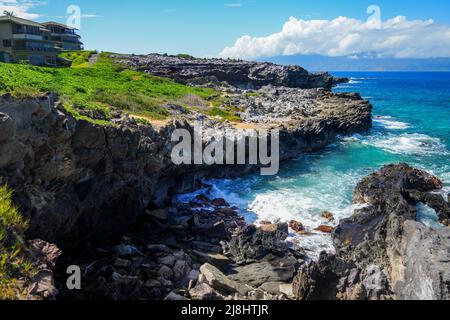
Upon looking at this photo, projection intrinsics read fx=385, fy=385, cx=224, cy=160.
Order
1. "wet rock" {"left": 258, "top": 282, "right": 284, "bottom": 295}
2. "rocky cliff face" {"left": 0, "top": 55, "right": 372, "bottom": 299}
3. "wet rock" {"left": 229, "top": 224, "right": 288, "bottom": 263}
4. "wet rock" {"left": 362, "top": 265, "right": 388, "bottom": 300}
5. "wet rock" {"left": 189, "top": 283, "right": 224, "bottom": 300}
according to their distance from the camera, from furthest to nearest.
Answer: "wet rock" {"left": 229, "top": 224, "right": 288, "bottom": 263}
"wet rock" {"left": 258, "top": 282, "right": 284, "bottom": 295}
"rocky cliff face" {"left": 0, "top": 55, "right": 372, "bottom": 299}
"wet rock" {"left": 189, "top": 283, "right": 224, "bottom": 300}
"wet rock" {"left": 362, "top": 265, "right": 388, "bottom": 300}

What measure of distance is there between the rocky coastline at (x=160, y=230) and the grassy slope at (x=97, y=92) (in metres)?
2.40

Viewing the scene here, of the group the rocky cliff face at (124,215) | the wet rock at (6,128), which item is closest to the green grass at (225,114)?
the rocky cliff face at (124,215)

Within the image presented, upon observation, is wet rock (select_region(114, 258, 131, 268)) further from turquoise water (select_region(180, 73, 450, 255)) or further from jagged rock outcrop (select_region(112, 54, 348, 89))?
jagged rock outcrop (select_region(112, 54, 348, 89))

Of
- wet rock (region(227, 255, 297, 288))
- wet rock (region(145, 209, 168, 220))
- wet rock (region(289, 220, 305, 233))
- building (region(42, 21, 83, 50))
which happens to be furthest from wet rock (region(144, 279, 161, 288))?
building (region(42, 21, 83, 50))

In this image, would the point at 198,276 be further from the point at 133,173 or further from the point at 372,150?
the point at 372,150

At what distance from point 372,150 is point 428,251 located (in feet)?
105

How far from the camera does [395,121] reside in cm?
6856

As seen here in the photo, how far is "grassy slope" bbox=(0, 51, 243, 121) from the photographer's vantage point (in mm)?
24192

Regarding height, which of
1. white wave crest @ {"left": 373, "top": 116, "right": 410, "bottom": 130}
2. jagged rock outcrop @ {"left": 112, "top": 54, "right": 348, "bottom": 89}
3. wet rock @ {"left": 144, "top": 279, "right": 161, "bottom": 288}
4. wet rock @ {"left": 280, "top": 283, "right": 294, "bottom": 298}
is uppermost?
jagged rock outcrop @ {"left": 112, "top": 54, "right": 348, "bottom": 89}

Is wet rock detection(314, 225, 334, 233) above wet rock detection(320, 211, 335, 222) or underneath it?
underneath

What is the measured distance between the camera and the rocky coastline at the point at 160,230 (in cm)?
1413

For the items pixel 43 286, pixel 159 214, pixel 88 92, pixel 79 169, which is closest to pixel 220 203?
pixel 159 214

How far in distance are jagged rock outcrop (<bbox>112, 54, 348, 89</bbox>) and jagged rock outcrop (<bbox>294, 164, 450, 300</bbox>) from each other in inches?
2374

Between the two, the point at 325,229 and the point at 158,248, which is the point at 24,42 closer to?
the point at 158,248
